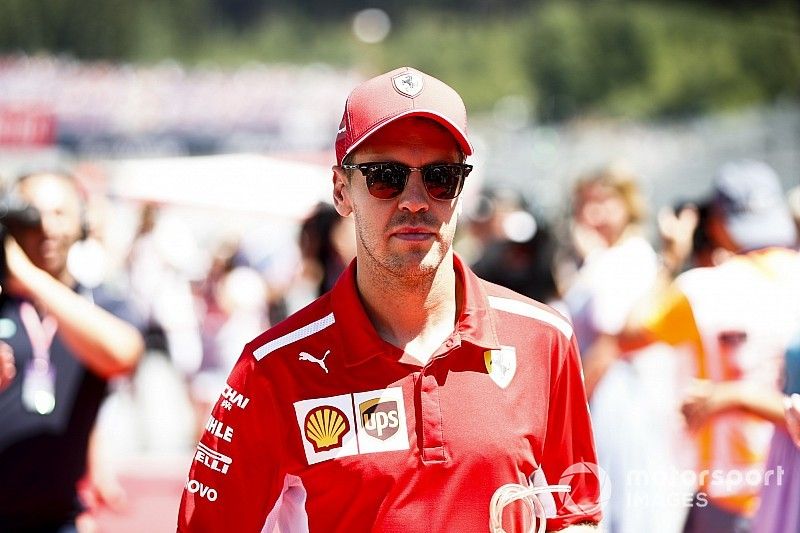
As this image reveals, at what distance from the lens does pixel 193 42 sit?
218 ft

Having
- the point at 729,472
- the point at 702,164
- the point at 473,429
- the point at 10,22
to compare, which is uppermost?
the point at 10,22

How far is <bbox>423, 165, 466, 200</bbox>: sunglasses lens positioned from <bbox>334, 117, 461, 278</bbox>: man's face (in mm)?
13

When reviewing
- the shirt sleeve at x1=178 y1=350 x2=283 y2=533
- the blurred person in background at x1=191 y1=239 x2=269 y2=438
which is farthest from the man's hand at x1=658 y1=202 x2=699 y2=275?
the shirt sleeve at x1=178 y1=350 x2=283 y2=533

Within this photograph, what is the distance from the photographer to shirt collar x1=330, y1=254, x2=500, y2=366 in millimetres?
2635

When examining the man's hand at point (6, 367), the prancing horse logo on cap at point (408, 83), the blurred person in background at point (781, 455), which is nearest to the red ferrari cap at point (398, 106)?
the prancing horse logo on cap at point (408, 83)

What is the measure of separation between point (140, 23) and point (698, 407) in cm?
6208

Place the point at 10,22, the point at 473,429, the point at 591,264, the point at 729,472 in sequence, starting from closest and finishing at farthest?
the point at 473,429, the point at 729,472, the point at 591,264, the point at 10,22

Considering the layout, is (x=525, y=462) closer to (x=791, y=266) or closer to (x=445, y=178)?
(x=445, y=178)

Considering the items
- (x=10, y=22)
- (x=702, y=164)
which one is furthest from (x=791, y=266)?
(x=10, y=22)

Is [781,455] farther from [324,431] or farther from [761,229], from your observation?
[324,431]

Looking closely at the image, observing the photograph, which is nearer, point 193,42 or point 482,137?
point 482,137

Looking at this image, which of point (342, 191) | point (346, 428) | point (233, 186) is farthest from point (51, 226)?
point (233, 186)

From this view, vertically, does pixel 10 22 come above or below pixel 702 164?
above

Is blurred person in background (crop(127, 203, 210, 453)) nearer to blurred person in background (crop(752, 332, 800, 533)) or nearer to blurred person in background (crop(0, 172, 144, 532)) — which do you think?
blurred person in background (crop(0, 172, 144, 532))
